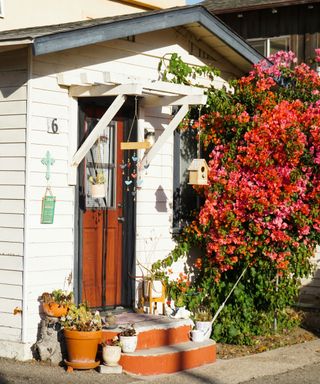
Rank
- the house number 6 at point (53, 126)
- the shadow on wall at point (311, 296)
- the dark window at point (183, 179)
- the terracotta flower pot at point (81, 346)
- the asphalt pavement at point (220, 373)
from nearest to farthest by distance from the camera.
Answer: the asphalt pavement at point (220, 373) → the terracotta flower pot at point (81, 346) → the house number 6 at point (53, 126) → the dark window at point (183, 179) → the shadow on wall at point (311, 296)

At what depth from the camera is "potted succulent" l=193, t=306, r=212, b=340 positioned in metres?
9.80

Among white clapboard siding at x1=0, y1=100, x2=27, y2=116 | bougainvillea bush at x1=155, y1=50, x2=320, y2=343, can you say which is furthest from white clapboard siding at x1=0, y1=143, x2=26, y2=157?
bougainvillea bush at x1=155, y1=50, x2=320, y2=343

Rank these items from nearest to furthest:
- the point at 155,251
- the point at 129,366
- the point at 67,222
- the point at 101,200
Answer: the point at 129,366, the point at 67,222, the point at 101,200, the point at 155,251

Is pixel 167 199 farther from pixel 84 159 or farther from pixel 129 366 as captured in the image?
pixel 129 366

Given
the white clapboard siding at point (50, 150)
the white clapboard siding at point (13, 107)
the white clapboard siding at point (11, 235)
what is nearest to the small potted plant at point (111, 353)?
the white clapboard siding at point (11, 235)

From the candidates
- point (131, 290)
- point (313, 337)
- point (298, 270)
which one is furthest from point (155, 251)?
point (313, 337)

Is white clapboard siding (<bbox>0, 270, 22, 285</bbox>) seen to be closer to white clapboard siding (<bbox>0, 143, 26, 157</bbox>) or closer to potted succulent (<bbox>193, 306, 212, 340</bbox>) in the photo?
white clapboard siding (<bbox>0, 143, 26, 157</bbox>)

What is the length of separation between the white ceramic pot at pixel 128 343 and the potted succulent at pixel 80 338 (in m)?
0.25

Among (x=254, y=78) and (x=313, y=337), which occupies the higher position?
(x=254, y=78)

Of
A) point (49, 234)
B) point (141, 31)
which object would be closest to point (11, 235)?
point (49, 234)

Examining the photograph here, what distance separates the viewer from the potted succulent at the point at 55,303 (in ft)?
28.2

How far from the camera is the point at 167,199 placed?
35.5 ft

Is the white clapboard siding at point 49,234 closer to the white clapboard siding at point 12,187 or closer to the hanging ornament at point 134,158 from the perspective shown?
the white clapboard siding at point 12,187

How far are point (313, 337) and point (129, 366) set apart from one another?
12.3ft
